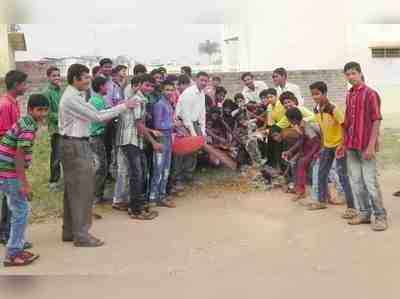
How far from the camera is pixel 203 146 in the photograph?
6.90 meters

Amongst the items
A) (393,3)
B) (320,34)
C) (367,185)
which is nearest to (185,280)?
(367,185)

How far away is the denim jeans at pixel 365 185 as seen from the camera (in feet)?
16.6

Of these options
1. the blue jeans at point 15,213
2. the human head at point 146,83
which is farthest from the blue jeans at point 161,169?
the blue jeans at point 15,213

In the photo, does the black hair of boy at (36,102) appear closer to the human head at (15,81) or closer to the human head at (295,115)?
the human head at (15,81)

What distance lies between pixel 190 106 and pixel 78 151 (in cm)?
215

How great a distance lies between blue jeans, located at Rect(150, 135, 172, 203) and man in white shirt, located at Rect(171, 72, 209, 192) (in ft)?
1.88

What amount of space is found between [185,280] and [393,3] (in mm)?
4465

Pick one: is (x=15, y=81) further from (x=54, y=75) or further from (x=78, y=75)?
(x=54, y=75)

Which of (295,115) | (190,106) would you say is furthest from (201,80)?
(295,115)

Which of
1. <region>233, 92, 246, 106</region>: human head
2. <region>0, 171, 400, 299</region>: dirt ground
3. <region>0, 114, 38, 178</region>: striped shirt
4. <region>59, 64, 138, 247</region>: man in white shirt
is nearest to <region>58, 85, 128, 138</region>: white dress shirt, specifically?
<region>59, 64, 138, 247</region>: man in white shirt

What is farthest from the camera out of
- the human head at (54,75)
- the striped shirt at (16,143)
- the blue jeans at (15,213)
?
the human head at (54,75)

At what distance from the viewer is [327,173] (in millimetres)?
5902

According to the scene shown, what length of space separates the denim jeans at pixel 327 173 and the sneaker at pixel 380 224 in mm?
502

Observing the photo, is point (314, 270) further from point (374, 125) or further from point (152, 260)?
point (374, 125)
